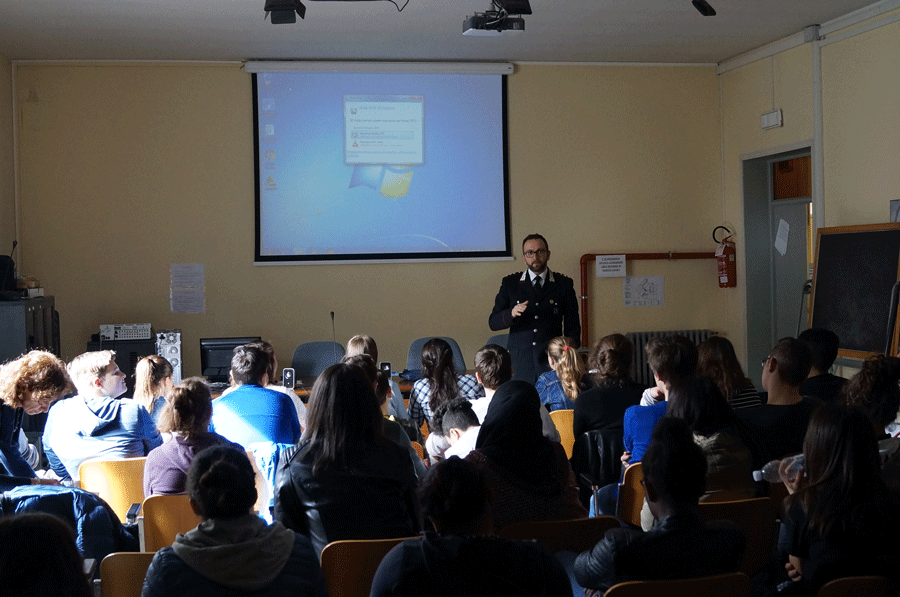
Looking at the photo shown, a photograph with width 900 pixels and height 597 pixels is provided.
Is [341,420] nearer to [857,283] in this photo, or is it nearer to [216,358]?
[216,358]

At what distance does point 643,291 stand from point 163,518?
552 cm

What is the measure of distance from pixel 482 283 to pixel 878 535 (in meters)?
5.22

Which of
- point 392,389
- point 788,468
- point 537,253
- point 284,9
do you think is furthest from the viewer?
point 537,253

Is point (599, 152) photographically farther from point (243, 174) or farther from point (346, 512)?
point (346, 512)

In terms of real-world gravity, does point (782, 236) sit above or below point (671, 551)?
above

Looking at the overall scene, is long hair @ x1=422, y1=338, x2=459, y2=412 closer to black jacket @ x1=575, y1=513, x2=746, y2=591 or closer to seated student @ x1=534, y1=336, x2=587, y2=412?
seated student @ x1=534, y1=336, x2=587, y2=412

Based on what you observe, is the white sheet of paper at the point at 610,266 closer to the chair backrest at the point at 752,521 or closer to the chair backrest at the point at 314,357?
the chair backrest at the point at 314,357

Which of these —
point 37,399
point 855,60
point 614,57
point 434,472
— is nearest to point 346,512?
point 434,472

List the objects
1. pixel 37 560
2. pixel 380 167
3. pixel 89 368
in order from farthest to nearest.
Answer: pixel 380 167 → pixel 89 368 → pixel 37 560

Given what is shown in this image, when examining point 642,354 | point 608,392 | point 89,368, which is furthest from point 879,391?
point 642,354

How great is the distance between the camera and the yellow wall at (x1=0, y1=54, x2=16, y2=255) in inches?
240

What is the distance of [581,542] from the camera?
7.23ft

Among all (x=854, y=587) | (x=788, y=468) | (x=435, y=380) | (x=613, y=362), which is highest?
(x=613, y=362)

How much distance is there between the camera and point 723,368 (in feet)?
11.2
